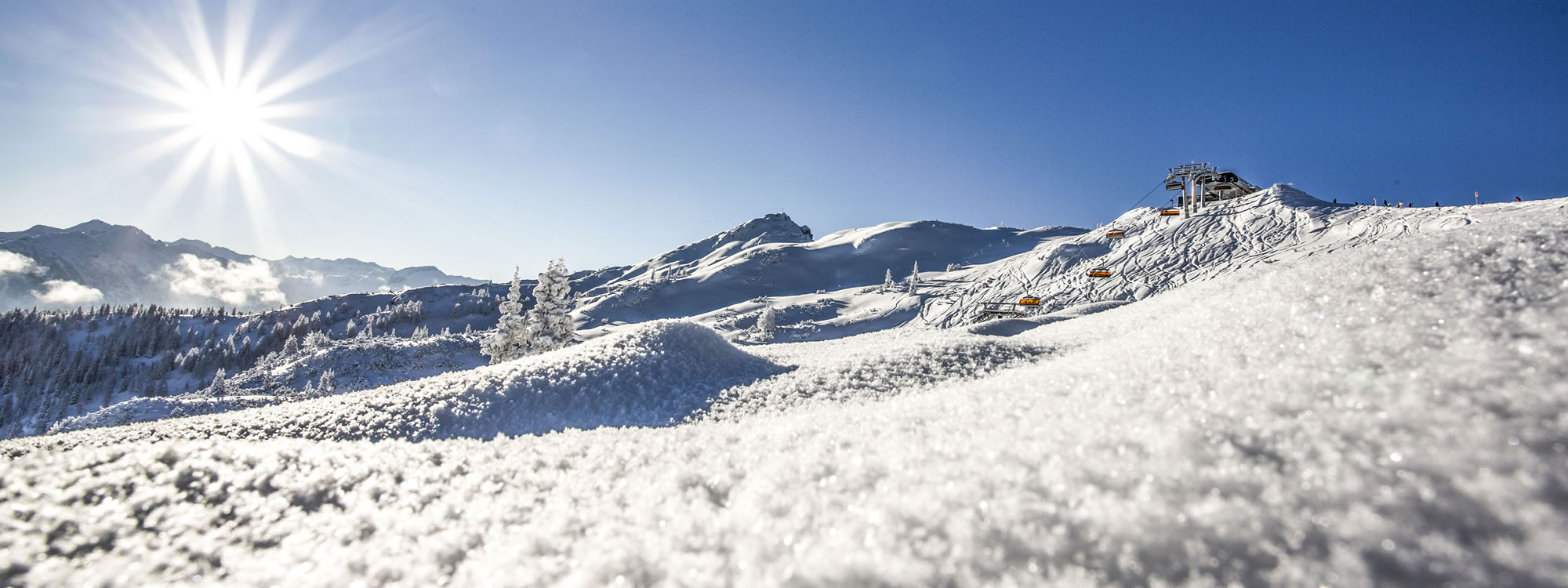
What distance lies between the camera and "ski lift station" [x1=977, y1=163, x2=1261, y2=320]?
208ft

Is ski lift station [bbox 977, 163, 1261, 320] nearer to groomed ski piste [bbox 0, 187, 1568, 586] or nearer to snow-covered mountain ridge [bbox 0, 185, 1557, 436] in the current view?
snow-covered mountain ridge [bbox 0, 185, 1557, 436]

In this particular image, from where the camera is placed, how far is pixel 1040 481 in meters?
3.31

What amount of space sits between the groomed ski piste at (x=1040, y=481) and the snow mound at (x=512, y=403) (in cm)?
560

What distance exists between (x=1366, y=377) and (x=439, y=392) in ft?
48.3

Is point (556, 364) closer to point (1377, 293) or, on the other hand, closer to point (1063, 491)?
point (1063, 491)

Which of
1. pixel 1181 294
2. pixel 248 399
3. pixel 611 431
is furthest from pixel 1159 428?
pixel 248 399

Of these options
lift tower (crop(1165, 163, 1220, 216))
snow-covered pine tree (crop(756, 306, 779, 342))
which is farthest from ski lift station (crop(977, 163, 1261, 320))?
snow-covered pine tree (crop(756, 306, 779, 342))

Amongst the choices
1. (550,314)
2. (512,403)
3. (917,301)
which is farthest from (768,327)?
(512,403)

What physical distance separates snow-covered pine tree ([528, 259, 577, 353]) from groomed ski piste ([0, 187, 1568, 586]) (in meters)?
37.3

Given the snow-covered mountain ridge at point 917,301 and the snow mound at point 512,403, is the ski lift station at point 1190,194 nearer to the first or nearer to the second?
the snow-covered mountain ridge at point 917,301

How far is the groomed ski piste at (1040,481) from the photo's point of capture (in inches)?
100

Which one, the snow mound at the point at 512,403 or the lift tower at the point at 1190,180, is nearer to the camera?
the snow mound at the point at 512,403

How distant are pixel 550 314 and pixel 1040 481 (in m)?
43.7

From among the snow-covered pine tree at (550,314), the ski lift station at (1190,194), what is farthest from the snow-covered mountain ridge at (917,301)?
the snow-covered pine tree at (550,314)
